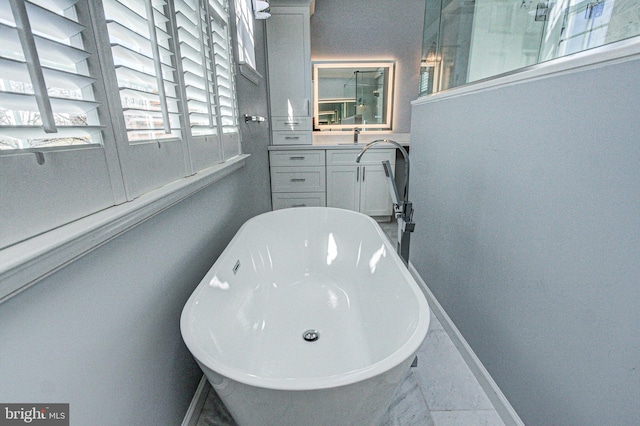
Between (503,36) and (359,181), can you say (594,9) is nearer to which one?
(503,36)

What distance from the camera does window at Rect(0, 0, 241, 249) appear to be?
19.2 inches

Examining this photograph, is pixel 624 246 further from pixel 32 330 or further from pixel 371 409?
pixel 32 330

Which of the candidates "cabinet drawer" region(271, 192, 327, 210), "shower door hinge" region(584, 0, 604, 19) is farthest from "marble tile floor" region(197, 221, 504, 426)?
"cabinet drawer" region(271, 192, 327, 210)

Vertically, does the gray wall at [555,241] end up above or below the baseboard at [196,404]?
above

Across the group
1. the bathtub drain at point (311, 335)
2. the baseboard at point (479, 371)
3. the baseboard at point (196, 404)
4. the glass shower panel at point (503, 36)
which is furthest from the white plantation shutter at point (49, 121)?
the baseboard at point (479, 371)

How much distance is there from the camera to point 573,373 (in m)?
0.83

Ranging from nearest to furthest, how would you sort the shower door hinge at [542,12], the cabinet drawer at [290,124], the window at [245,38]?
the shower door hinge at [542,12], the window at [245,38], the cabinet drawer at [290,124]

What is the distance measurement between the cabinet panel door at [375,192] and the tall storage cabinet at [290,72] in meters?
0.76

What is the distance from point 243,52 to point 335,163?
1.51 m

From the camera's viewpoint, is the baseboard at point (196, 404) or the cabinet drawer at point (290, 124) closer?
the baseboard at point (196, 404)

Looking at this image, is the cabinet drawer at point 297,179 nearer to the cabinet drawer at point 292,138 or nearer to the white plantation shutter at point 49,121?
the cabinet drawer at point 292,138

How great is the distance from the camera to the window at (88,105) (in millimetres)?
487

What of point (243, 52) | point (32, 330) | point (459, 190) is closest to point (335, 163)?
point (243, 52)

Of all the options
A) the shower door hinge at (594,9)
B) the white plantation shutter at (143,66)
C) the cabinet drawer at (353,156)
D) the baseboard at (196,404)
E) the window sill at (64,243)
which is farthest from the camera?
the cabinet drawer at (353,156)
